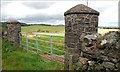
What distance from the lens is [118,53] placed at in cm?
565

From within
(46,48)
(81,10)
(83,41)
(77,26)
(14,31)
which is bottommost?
(46,48)

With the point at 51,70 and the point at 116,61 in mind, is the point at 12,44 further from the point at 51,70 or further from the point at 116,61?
the point at 116,61

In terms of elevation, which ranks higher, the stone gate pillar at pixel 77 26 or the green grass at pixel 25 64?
the stone gate pillar at pixel 77 26

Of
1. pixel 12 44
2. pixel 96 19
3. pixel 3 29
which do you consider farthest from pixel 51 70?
pixel 3 29

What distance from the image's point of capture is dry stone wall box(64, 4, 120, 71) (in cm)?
614

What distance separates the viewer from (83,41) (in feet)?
22.3

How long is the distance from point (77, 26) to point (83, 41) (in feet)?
2.01

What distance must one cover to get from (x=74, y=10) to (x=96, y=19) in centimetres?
72

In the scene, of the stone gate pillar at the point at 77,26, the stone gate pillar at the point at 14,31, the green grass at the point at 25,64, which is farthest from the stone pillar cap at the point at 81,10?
the stone gate pillar at the point at 14,31

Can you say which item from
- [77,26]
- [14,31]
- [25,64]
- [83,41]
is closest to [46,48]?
[14,31]

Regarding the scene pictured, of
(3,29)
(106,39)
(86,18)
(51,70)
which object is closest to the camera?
(106,39)

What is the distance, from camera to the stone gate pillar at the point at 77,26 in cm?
719

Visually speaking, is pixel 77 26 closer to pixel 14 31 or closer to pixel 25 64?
pixel 25 64

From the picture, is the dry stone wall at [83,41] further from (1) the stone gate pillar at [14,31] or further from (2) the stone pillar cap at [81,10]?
(1) the stone gate pillar at [14,31]
